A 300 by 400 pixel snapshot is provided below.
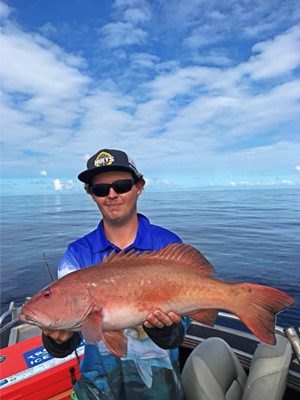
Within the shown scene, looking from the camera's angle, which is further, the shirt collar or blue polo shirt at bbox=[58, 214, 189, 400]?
the shirt collar

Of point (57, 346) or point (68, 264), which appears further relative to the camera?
point (68, 264)

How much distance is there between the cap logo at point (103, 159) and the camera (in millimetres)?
2990

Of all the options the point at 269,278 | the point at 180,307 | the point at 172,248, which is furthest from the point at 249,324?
the point at 269,278

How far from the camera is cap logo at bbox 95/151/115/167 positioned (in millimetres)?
2990

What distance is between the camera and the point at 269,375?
3.24 m

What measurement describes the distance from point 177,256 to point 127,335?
0.96 meters

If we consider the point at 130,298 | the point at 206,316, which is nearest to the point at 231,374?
the point at 206,316

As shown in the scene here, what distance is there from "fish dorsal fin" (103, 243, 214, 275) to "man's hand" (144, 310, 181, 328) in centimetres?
45

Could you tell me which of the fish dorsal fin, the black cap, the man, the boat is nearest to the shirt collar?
the man

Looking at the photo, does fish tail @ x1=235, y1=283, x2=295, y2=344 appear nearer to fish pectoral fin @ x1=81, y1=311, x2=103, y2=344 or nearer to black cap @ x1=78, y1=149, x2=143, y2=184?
fish pectoral fin @ x1=81, y1=311, x2=103, y2=344

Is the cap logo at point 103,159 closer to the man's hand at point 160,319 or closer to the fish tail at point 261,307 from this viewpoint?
the man's hand at point 160,319

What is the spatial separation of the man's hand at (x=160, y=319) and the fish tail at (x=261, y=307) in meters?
0.55

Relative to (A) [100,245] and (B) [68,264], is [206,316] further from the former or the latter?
(B) [68,264]

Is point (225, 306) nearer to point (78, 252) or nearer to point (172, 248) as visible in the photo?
point (172, 248)
